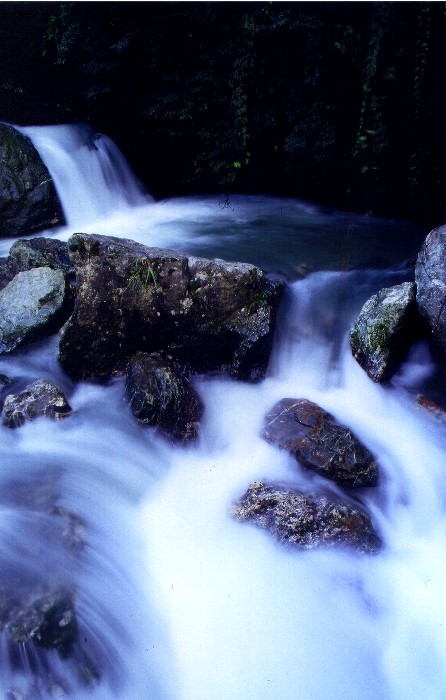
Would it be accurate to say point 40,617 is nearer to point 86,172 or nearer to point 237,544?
point 237,544

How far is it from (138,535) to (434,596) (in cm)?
211

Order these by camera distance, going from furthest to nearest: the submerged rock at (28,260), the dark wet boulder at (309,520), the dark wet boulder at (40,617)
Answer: the submerged rock at (28,260) < the dark wet boulder at (309,520) < the dark wet boulder at (40,617)

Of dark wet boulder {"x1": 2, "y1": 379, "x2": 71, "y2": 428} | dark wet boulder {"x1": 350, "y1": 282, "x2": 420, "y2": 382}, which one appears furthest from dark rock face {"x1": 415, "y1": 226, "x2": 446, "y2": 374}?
dark wet boulder {"x1": 2, "y1": 379, "x2": 71, "y2": 428}

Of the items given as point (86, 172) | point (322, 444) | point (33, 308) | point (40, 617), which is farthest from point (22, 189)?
point (40, 617)

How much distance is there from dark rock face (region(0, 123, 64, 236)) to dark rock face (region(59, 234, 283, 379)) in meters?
2.91

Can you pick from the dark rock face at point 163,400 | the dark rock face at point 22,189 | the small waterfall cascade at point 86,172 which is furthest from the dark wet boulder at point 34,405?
the small waterfall cascade at point 86,172

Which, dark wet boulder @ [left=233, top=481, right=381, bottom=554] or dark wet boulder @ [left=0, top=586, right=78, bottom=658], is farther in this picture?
dark wet boulder @ [left=233, top=481, right=381, bottom=554]

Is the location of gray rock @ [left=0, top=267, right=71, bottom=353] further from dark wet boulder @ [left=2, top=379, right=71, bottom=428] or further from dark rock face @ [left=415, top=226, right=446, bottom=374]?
dark rock face @ [left=415, top=226, right=446, bottom=374]

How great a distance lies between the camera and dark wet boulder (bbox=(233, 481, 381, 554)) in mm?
3605

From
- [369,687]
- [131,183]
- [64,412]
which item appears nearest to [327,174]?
[131,183]

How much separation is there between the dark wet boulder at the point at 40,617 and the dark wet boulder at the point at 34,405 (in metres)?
1.62

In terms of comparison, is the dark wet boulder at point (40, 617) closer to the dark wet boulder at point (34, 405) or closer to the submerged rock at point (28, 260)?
the dark wet boulder at point (34, 405)

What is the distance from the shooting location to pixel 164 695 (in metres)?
2.94

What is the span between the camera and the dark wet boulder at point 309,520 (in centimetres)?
361
